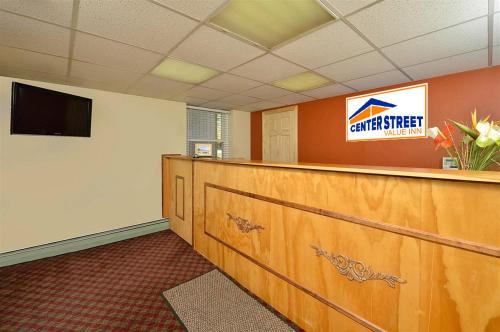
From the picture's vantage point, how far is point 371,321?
1.34 metres

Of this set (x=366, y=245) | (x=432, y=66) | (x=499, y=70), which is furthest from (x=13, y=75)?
(x=499, y=70)

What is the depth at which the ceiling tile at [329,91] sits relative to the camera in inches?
143

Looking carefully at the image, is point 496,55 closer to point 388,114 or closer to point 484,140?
point 388,114

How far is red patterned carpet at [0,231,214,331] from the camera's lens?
6.21 feet

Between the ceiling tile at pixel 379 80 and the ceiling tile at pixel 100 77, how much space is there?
3.16 meters

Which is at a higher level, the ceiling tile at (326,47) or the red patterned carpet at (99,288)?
the ceiling tile at (326,47)

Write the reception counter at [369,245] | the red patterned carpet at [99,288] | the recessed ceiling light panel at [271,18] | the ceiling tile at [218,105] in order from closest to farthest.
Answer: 1. the reception counter at [369,245]
2. the recessed ceiling light panel at [271,18]
3. the red patterned carpet at [99,288]
4. the ceiling tile at [218,105]

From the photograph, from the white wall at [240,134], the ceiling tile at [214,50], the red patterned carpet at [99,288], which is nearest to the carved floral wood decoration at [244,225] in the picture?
the red patterned carpet at [99,288]

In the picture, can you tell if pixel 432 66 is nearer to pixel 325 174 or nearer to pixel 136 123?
pixel 325 174

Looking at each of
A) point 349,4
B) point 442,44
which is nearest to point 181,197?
point 349,4

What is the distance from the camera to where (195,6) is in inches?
64.2

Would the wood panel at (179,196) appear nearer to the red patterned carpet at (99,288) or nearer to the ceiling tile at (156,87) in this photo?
the red patterned carpet at (99,288)

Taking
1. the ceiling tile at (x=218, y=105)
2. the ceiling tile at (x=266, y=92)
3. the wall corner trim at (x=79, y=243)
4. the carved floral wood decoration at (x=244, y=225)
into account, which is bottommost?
the wall corner trim at (x=79, y=243)

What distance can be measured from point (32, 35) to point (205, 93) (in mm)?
2324
